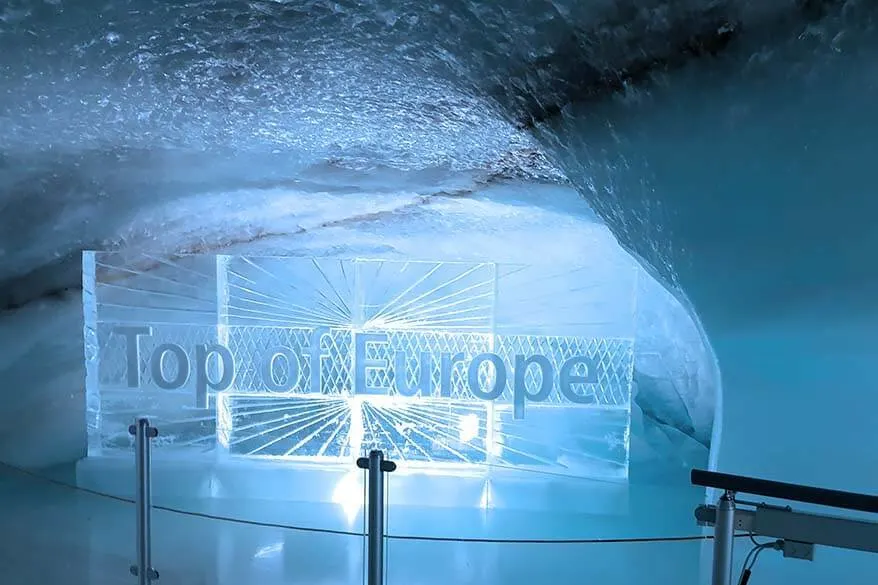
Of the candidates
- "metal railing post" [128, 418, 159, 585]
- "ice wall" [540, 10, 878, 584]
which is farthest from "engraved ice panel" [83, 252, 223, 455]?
"ice wall" [540, 10, 878, 584]

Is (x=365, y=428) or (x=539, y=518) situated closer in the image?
(x=539, y=518)

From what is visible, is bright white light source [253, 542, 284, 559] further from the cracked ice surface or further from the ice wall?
the ice wall

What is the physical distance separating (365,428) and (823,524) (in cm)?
294

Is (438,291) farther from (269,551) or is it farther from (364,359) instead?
(269,551)

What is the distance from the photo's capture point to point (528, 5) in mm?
1747

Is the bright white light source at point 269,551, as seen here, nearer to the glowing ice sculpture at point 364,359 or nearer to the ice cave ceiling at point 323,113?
the glowing ice sculpture at point 364,359

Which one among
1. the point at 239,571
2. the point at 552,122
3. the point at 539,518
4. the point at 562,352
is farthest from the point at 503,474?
the point at 552,122

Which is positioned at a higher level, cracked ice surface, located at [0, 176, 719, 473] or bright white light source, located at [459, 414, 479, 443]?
cracked ice surface, located at [0, 176, 719, 473]

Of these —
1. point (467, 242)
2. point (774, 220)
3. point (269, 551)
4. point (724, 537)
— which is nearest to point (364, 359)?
point (467, 242)

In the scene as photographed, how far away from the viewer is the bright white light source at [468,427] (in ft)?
13.0

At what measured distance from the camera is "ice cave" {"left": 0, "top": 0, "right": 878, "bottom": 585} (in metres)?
1.86

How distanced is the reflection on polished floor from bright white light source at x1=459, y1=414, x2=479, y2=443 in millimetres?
831

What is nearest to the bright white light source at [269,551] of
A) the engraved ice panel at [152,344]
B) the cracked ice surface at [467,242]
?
the engraved ice panel at [152,344]

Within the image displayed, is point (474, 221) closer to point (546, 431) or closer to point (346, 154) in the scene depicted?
point (346, 154)
